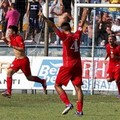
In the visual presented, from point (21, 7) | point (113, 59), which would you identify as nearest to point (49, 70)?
point (113, 59)

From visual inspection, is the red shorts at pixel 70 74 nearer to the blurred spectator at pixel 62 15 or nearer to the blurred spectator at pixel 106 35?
the blurred spectator at pixel 106 35

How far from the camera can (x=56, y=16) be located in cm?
2792

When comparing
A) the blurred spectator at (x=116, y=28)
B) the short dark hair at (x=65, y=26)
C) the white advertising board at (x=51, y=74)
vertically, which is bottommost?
the white advertising board at (x=51, y=74)

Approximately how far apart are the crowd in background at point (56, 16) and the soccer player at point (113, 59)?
78.7 inches

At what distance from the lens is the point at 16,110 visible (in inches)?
687

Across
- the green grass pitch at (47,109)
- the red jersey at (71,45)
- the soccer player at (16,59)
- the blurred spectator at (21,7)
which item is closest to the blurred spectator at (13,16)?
the blurred spectator at (21,7)

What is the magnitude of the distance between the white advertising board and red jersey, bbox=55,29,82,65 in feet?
Result: 28.2

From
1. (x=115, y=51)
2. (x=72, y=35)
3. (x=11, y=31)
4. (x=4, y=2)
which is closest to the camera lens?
(x=72, y=35)

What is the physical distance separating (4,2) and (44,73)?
14.5ft

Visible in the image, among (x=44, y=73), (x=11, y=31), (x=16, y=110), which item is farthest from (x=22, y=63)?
(x=16, y=110)

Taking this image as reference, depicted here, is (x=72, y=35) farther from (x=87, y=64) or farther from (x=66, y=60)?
(x=87, y=64)

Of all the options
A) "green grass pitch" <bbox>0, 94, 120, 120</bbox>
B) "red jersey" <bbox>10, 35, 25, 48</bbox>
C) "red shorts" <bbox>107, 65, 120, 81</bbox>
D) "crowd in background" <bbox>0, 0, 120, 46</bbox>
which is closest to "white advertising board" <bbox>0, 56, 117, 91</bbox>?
"crowd in background" <bbox>0, 0, 120, 46</bbox>

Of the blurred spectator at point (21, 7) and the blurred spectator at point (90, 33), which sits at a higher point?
the blurred spectator at point (21, 7)

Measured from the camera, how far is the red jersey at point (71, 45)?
16594mm
